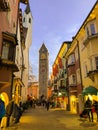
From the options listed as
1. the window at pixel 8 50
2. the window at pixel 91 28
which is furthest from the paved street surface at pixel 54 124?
the window at pixel 91 28

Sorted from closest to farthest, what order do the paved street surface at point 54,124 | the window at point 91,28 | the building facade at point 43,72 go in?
the paved street surface at point 54,124
the window at point 91,28
the building facade at point 43,72

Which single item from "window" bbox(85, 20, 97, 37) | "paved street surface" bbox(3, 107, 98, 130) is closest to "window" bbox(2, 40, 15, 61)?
"paved street surface" bbox(3, 107, 98, 130)

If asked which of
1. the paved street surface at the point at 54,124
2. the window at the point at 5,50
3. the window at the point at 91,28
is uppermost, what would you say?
the window at the point at 91,28

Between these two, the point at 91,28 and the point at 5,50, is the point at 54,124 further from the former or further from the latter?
the point at 91,28

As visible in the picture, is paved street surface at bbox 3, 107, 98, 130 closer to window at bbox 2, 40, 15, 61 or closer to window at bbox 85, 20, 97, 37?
window at bbox 2, 40, 15, 61

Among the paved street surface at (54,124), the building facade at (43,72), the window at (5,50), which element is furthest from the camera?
the building facade at (43,72)

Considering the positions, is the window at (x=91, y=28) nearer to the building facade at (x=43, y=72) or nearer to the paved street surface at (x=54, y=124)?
the paved street surface at (x=54, y=124)

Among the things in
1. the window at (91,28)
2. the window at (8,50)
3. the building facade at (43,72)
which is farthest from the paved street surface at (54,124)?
the building facade at (43,72)

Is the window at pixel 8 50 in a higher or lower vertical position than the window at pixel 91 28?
lower

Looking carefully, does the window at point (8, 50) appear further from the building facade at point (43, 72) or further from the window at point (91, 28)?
the building facade at point (43, 72)

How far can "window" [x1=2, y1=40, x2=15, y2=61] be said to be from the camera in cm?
1503

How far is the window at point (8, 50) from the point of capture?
49.3 feet

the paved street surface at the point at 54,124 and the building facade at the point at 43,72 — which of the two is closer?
the paved street surface at the point at 54,124

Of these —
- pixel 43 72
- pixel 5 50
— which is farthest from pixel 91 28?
pixel 43 72
